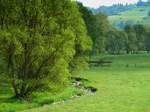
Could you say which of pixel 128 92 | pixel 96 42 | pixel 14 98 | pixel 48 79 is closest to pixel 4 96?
pixel 14 98

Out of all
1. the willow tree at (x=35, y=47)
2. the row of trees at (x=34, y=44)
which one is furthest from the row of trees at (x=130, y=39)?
the willow tree at (x=35, y=47)

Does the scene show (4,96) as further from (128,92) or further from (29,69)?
(128,92)

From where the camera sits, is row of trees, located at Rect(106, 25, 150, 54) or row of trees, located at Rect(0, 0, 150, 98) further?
row of trees, located at Rect(106, 25, 150, 54)

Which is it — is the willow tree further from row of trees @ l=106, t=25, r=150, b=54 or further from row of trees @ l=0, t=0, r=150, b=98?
row of trees @ l=106, t=25, r=150, b=54

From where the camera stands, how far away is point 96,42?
118625 millimetres

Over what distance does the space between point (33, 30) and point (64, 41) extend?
3875 millimetres

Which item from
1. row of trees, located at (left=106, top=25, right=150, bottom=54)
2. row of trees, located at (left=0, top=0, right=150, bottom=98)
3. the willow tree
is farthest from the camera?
row of trees, located at (left=106, top=25, right=150, bottom=54)

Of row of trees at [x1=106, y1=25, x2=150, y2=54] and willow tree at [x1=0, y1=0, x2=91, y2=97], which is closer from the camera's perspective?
willow tree at [x1=0, y1=0, x2=91, y2=97]

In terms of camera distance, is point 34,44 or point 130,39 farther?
point 130,39

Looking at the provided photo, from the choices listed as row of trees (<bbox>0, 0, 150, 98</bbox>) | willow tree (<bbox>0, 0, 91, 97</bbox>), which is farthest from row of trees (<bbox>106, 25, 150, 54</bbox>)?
willow tree (<bbox>0, 0, 91, 97</bbox>)

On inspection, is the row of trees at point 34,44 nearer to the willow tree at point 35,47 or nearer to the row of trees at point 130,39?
the willow tree at point 35,47

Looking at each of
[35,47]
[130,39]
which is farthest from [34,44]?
[130,39]

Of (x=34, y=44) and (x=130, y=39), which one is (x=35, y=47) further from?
(x=130, y=39)

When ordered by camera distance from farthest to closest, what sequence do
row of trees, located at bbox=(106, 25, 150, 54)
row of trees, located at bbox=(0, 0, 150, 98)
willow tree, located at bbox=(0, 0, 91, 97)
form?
row of trees, located at bbox=(106, 25, 150, 54)
willow tree, located at bbox=(0, 0, 91, 97)
row of trees, located at bbox=(0, 0, 150, 98)
